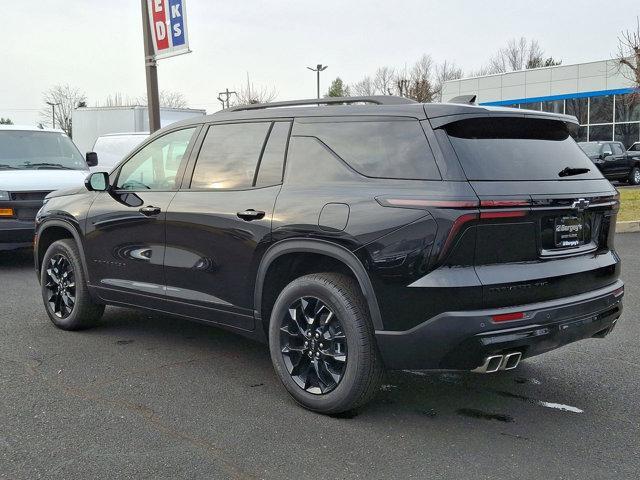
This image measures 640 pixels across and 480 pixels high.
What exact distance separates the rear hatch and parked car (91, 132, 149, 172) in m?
12.1

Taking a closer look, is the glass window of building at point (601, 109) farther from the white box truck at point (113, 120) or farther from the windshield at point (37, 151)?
the windshield at point (37, 151)

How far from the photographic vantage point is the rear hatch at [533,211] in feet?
10.9

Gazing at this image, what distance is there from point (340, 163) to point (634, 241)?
28.1ft

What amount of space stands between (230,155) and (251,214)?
57 centimetres

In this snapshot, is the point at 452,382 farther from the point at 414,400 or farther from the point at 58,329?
the point at 58,329

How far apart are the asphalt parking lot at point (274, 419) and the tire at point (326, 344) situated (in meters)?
0.17

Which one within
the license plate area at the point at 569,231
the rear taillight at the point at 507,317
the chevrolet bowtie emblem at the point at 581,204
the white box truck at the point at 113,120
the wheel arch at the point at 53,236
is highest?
the white box truck at the point at 113,120

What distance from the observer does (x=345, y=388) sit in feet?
11.9

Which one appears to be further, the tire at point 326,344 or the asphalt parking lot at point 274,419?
the tire at point 326,344

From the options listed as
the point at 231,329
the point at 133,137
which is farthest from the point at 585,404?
the point at 133,137

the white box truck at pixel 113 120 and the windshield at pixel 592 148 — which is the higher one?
the white box truck at pixel 113 120

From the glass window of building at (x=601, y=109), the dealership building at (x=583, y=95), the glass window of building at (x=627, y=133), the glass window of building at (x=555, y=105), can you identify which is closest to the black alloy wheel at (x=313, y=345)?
the dealership building at (x=583, y=95)

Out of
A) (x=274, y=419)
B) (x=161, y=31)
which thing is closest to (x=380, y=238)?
(x=274, y=419)

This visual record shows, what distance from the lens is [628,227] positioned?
12.1 m
